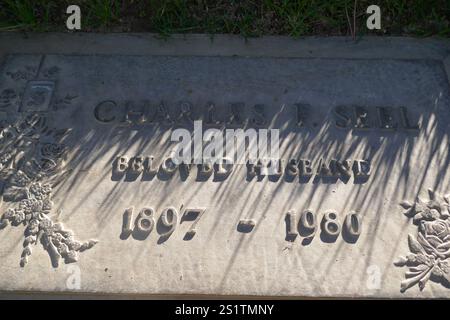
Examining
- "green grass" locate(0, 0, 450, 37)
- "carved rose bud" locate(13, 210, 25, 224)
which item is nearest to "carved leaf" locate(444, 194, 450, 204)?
"green grass" locate(0, 0, 450, 37)

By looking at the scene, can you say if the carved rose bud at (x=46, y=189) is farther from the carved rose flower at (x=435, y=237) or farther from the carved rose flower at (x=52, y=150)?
the carved rose flower at (x=435, y=237)

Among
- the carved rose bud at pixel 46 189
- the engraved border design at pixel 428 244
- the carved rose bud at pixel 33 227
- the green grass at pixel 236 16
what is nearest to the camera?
the engraved border design at pixel 428 244

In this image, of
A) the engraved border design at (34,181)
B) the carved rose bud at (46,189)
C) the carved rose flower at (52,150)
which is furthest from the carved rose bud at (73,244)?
the carved rose flower at (52,150)

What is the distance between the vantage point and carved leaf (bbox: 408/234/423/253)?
244 centimetres

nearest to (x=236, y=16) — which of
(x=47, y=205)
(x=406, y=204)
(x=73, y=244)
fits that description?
(x=406, y=204)

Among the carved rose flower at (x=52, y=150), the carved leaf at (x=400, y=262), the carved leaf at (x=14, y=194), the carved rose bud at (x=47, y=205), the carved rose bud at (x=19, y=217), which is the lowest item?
the carved leaf at (x=400, y=262)

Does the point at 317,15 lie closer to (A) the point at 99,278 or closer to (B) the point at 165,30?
(B) the point at 165,30

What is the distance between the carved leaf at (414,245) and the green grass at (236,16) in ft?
5.59

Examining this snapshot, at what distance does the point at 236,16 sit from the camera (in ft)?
10.9

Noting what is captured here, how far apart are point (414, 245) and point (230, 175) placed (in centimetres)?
124

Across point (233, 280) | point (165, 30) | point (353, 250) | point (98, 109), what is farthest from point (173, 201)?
point (165, 30)

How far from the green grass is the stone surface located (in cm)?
16

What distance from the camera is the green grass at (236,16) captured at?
321 centimetres

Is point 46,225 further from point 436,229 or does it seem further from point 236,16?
point 436,229
